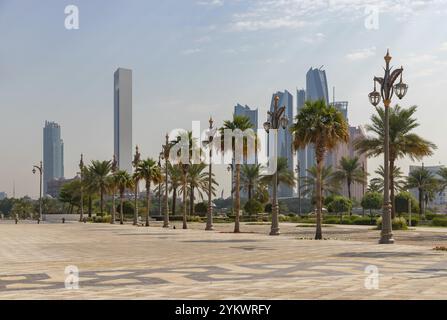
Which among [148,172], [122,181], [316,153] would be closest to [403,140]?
[316,153]

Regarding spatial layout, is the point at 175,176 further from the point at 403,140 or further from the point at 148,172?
the point at 403,140

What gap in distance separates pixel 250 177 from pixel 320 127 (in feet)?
167

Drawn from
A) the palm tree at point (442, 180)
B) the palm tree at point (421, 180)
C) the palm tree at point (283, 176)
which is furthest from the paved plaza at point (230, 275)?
the palm tree at point (442, 180)

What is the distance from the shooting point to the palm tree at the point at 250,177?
80.1m

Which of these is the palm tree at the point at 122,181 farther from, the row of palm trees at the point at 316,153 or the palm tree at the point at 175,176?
the palm tree at the point at 175,176

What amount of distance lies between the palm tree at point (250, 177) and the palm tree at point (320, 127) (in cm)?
4949

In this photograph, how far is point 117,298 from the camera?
9945 mm

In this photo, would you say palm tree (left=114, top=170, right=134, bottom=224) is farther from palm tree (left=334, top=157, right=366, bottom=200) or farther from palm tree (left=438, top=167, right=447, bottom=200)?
palm tree (left=438, top=167, right=447, bottom=200)

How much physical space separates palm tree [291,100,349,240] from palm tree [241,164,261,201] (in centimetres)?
4949

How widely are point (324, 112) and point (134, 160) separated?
120 ft

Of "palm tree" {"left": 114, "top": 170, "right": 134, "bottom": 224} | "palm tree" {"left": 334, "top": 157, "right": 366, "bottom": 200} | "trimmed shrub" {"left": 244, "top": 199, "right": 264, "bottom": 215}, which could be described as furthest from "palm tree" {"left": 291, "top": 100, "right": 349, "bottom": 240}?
"palm tree" {"left": 334, "top": 157, "right": 366, "bottom": 200}

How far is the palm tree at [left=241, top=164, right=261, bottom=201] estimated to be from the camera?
263 ft
